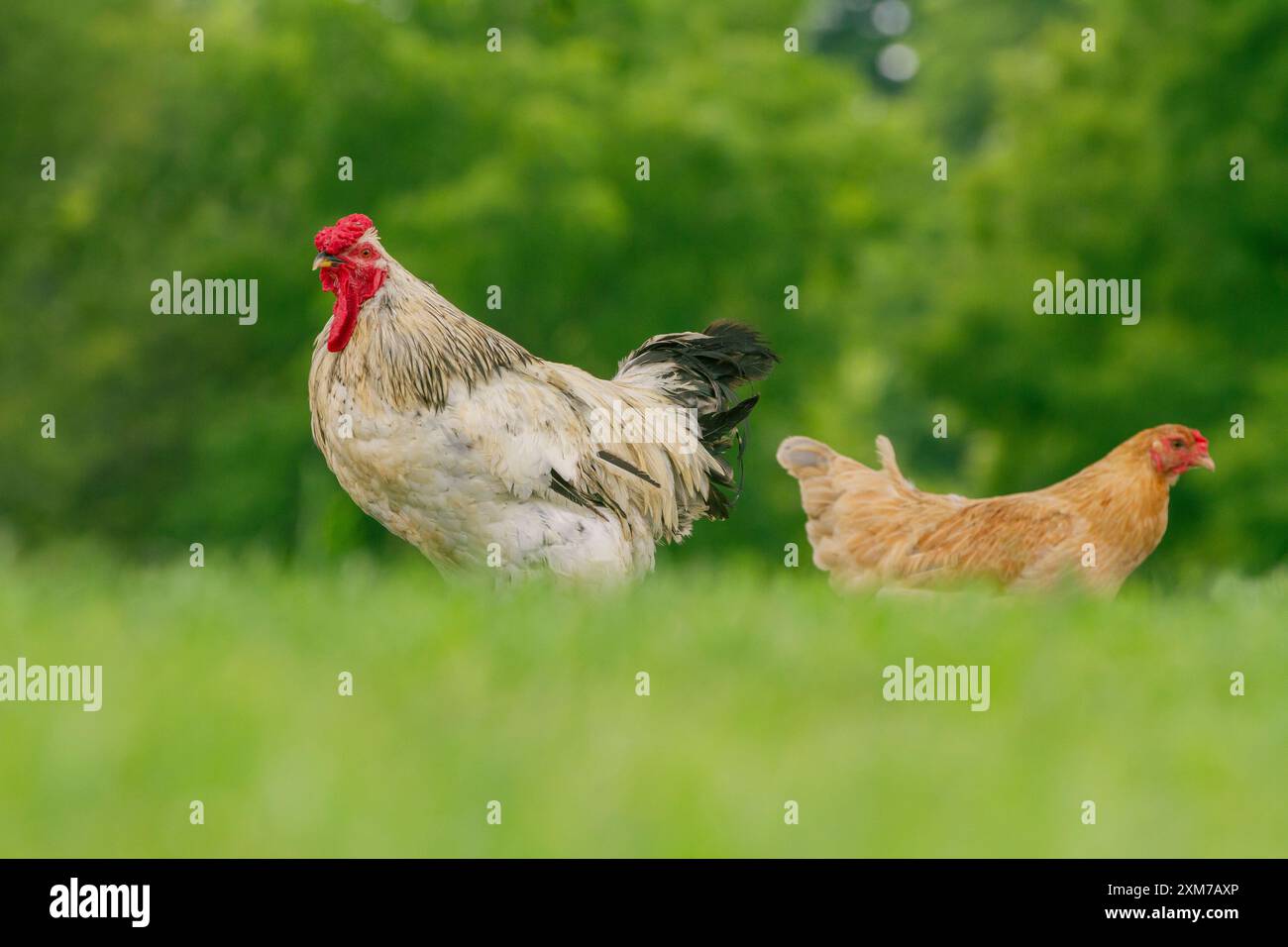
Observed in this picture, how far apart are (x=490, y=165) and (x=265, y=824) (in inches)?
936

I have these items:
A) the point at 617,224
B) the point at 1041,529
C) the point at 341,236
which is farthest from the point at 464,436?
the point at 617,224

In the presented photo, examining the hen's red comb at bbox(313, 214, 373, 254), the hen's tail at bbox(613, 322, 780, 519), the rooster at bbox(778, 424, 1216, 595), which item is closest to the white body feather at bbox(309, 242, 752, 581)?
the hen's red comb at bbox(313, 214, 373, 254)

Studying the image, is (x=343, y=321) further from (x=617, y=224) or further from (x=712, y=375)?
(x=617, y=224)

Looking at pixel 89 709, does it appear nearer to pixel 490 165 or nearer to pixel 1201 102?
pixel 490 165

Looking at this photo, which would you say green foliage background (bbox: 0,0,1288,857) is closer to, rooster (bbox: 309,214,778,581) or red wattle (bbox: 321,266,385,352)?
rooster (bbox: 309,214,778,581)

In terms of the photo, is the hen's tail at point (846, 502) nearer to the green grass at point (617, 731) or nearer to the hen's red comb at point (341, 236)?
the green grass at point (617, 731)

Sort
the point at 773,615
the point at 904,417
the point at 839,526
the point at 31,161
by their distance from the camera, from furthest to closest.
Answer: the point at 904,417, the point at 31,161, the point at 839,526, the point at 773,615

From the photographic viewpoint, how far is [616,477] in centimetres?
849

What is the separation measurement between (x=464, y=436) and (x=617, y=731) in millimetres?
3108

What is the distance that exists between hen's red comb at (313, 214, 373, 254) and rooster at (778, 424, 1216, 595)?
11.6 ft

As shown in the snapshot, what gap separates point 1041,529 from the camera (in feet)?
28.8

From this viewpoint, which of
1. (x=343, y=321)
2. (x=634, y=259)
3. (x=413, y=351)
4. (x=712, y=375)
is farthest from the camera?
(x=634, y=259)

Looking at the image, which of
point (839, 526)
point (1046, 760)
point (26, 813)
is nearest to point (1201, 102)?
point (839, 526)

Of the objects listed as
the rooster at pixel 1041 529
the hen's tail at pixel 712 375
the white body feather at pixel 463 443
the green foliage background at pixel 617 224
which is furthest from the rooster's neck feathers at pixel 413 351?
the green foliage background at pixel 617 224
